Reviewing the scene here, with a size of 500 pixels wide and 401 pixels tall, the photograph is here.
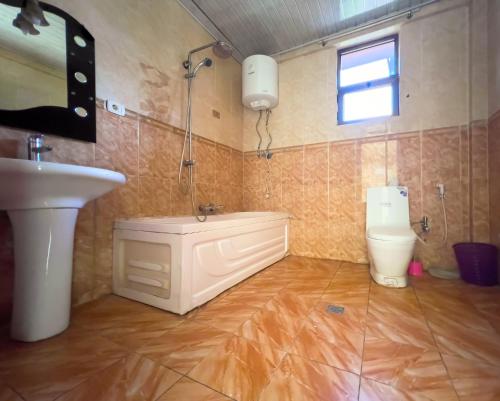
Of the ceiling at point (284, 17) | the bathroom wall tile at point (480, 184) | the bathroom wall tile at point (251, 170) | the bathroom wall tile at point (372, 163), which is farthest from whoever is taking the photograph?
the bathroom wall tile at point (251, 170)

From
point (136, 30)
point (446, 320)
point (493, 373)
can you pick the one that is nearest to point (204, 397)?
point (493, 373)

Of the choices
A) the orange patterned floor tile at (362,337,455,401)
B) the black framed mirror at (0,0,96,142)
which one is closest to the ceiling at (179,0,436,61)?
the black framed mirror at (0,0,96,142)

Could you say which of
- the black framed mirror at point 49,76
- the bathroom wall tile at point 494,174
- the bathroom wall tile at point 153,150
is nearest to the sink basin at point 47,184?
the black framed mirror at point 49,76

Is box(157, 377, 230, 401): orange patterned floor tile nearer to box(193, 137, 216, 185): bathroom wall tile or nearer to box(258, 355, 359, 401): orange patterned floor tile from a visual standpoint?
box(258, 355, 359, 401): orange patterned floor tile

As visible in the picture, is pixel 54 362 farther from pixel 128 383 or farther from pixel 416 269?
pixel 416 269

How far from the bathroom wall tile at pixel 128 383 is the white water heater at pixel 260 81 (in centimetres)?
239

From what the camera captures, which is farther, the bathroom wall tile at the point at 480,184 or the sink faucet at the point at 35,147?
the bathroom wall tile at the point at 480,184

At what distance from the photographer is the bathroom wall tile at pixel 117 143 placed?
1.41m

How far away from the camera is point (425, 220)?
1.91 m

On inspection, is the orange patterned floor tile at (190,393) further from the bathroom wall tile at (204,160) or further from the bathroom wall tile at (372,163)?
the bathroom wall tile at (372,163)

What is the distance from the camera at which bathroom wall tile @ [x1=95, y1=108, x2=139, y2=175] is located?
1410 mm

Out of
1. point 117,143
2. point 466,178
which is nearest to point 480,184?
point 466,178

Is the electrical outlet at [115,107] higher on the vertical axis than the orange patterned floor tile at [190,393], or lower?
higher

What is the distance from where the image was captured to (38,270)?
94cm
